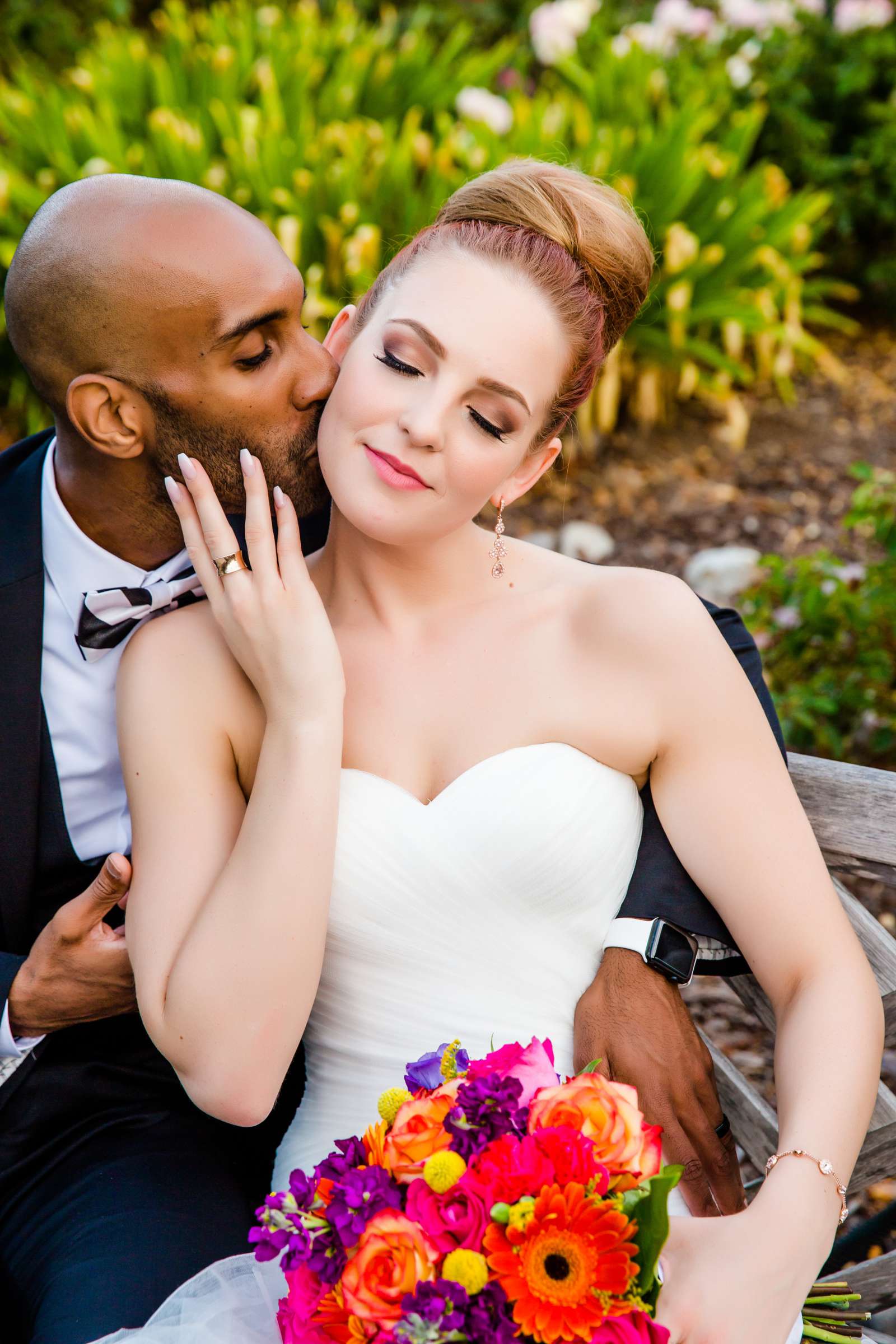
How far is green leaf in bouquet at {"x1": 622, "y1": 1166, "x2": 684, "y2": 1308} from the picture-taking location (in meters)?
1.43

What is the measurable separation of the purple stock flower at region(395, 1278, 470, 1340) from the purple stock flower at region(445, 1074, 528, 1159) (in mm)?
158

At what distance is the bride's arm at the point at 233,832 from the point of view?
6.66 feet

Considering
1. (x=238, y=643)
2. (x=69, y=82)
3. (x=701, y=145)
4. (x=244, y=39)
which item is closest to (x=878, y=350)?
(x=701, y=145)

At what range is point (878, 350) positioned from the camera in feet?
23.6

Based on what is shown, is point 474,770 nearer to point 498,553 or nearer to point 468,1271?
point 498,553

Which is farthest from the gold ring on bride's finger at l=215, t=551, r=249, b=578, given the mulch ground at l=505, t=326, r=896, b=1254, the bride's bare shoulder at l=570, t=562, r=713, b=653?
the mulch ground at l=505, t=326, r=896, b=1254

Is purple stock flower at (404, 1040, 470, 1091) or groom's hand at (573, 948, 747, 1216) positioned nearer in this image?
purple stock flower at (404, 1040, 470, 1091)

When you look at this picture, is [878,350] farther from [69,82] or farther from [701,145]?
[69,82]

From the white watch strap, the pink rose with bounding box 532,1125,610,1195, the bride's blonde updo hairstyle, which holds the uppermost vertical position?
the bride's blonde updo hairstyle

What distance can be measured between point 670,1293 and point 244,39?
6.74 metres

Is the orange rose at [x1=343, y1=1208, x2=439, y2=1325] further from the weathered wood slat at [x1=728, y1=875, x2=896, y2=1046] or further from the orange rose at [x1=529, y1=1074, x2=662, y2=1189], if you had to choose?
the weathered wood slat at [x1=728, y1=875, x2=896, y2=1046]

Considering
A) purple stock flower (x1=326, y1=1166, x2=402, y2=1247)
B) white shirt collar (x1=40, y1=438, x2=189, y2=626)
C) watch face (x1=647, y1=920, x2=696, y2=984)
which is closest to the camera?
purple stock flower (x1=326, y1=1166, x2=402, y2=1247)

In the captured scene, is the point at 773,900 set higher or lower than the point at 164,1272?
higher

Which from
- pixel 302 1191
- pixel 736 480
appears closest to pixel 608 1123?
pixel 302 1191
